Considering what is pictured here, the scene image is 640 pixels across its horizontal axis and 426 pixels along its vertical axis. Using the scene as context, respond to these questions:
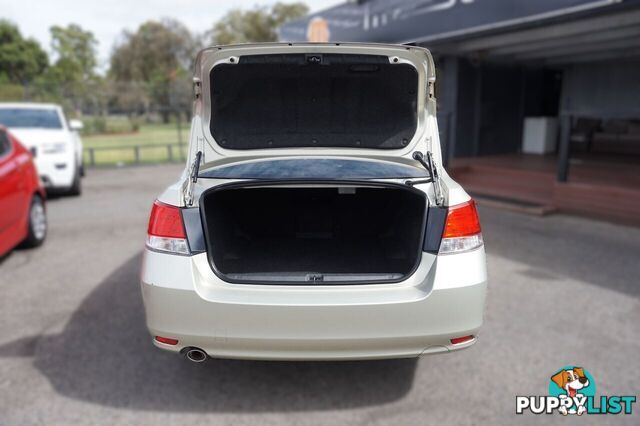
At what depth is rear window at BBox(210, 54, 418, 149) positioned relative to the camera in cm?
334

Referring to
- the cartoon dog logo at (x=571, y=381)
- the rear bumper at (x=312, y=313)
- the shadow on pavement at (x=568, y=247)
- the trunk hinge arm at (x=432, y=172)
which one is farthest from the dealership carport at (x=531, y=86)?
the rear bumper at (x=312, y=313)

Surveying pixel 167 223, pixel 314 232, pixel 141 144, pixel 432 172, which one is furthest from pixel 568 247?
pixel 141 144

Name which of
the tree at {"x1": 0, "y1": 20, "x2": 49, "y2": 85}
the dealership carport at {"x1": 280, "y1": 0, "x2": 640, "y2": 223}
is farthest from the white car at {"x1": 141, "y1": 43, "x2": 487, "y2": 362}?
the tree at {"x1": 0, "y1": 20, "x2": 49, "y2": 85}

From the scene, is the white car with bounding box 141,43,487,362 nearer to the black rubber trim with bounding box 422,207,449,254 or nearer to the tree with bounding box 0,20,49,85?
the black rubber trim with bounding box 422,207,449,254

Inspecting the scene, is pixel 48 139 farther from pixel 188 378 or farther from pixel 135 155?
pixel 188 378

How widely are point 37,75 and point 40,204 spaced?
68.8 metres

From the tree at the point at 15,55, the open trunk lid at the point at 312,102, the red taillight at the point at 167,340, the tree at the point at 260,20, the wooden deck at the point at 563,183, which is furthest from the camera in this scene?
the tree at the point at 15,55

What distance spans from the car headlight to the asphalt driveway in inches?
173

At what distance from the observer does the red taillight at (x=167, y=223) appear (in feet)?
8.34

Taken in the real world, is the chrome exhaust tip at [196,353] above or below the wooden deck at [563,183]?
above

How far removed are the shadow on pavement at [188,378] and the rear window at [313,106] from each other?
149 cm

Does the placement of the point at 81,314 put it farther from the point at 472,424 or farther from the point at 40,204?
the point at 472,424

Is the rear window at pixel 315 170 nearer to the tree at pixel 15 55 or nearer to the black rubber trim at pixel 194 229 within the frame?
the black rubber trim at pixel 194 229

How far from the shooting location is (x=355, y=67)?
324cm
